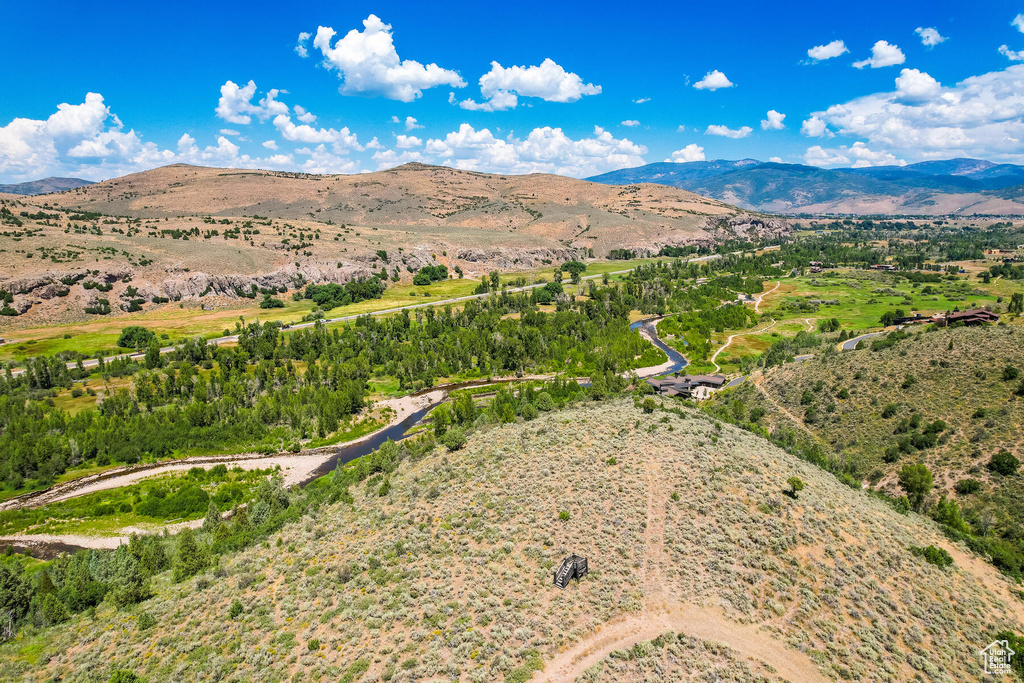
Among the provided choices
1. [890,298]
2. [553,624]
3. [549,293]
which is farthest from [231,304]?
[890,298]

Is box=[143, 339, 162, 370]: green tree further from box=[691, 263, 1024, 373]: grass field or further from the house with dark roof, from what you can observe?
the house with dark roof

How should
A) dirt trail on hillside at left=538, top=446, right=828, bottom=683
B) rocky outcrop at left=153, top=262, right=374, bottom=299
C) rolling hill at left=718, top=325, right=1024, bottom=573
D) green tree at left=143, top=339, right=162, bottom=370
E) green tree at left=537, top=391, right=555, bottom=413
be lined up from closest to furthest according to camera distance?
dirt trail on hillside at left=538, top=446, right=828, bottom=683 → rolling hill at left=718, top=325, right=1024, bottom=573 → green tree at left=537, top=391, right=555, bottom=413 → green tree at left=143, top=339, right=162, bottom=370 → rocky outcrop at left=153, top=262, right=374, bottom=299

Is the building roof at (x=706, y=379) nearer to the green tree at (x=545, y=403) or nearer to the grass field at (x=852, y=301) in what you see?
the grass field at (x=852, y=301)

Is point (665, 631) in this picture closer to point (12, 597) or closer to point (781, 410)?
point (12, 597)

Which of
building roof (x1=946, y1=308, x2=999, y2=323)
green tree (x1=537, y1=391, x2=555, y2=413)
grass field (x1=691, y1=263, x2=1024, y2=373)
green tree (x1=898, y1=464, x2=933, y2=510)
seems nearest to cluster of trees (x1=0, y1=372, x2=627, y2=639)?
green tree (x1=537, y1=391, x2=555, y2=413)

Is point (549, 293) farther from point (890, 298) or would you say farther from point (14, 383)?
point (14, 383)

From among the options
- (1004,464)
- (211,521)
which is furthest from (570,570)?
(1004,464)
